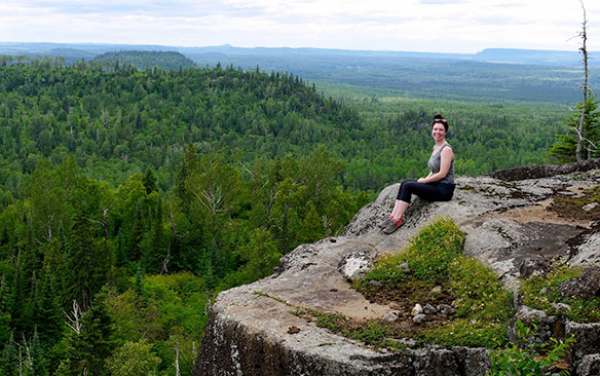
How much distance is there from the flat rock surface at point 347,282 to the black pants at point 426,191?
24 cm

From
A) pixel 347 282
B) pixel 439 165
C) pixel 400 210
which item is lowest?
pixel 347 282

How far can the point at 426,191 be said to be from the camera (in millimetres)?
14930

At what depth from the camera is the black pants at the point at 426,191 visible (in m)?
14.8

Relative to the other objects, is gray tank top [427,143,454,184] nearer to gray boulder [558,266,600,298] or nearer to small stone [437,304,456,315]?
small stone [437,304,456,315]

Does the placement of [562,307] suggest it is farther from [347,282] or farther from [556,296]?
[347,282]

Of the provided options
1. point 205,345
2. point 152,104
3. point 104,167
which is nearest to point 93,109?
point 152,104

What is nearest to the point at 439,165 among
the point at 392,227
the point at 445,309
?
the point at 392,227

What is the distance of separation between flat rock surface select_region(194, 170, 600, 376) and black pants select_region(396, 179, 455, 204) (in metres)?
0.24

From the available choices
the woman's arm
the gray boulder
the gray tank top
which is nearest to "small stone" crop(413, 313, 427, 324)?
the gray boulder

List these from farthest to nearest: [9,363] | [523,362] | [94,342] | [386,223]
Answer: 1. [9,363]
2. [94,342]
3. [386,223]
4. [523,362]

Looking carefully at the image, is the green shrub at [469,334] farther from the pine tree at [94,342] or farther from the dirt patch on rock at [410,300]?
the pine tree at [94,342]

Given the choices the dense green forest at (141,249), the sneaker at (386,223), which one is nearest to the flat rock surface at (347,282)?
the sneaker at (386,223)

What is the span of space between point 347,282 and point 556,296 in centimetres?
452

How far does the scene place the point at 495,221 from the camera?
524 inches
